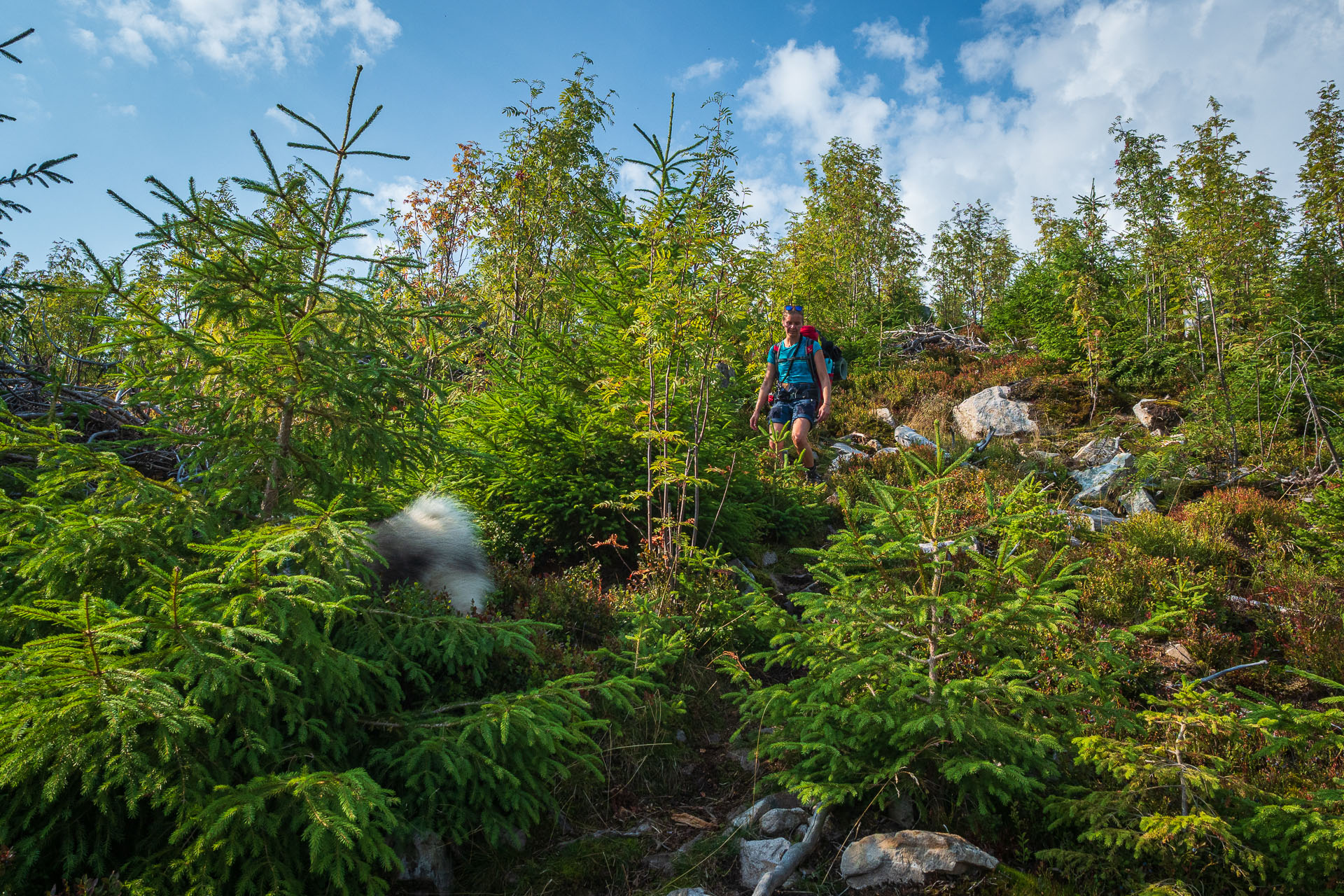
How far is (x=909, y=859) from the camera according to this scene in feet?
8.77

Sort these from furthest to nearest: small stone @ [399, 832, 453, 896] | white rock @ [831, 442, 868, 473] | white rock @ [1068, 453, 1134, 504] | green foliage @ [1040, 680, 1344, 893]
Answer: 1. white rock @ [831, 442, 868, 473]
2. white rock @ [1068, 453, 1134, 504]
3. small stone @ [399, 832, 453, 896]
4. green foliage @ [1040, 680, 1344, 893]

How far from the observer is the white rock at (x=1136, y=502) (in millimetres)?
8078

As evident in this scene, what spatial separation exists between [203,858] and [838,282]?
18616 millimetres

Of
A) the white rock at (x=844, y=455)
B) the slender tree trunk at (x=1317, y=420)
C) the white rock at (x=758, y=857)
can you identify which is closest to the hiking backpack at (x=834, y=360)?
the white rock at (x=844, y=455)

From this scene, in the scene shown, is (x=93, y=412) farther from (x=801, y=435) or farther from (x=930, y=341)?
(x=930, y=341)

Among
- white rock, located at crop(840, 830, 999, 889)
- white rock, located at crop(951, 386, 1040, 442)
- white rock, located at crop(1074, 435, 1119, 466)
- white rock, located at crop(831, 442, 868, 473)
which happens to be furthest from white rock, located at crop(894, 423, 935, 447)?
white rock, located at crop(840, 830, 999, 889)

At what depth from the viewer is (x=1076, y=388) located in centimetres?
1364

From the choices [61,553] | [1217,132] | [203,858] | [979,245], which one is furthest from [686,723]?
[979,245]

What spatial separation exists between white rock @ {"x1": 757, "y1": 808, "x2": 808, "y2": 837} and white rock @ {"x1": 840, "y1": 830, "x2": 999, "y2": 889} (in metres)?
0.35

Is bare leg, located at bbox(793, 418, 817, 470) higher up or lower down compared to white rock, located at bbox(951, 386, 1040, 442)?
lower down

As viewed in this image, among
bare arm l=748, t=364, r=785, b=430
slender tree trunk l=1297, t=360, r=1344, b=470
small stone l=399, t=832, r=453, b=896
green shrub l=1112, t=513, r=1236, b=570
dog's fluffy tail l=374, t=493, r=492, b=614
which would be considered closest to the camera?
small stone l=399, t=832, r=453, b=896

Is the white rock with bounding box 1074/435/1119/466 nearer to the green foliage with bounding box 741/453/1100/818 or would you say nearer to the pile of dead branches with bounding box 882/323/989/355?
the pile of dead branches with bounding box 882/323/989/355

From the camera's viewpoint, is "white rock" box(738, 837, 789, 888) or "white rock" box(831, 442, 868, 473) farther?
"white rock" box(831, 442, 868, 473)

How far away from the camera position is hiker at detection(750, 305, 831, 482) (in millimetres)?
8328
